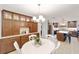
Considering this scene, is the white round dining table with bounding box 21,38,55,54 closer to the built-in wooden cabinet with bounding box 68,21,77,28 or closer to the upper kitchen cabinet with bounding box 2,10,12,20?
the built-in wooden cabinet with bounding box 68,21,77,28

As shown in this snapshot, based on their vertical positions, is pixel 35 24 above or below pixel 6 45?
above

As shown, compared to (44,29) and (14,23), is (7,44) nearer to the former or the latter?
(14,23)

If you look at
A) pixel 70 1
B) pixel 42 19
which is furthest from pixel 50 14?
pixel 70 1

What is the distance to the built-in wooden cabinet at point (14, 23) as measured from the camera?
146 inches

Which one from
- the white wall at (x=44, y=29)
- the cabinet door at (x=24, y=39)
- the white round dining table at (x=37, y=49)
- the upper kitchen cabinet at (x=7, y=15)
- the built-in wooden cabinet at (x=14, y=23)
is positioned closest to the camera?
the white round dining table at (x=37, y=49)

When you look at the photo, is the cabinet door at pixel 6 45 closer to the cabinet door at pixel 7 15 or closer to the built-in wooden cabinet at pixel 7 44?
the built-in wooden cabinet at pixel 7 44

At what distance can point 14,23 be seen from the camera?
4121 mm

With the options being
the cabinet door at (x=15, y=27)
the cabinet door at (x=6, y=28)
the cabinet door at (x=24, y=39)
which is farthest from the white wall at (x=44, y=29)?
the cabinet door at (x=6, y=28)

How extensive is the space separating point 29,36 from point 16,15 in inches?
33.6

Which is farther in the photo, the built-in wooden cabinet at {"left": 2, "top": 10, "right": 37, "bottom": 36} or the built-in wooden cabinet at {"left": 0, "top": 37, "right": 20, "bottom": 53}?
the built-in wooden cabinet at {"left": 2, "top": 10, "right": 37, "bottom": 36}

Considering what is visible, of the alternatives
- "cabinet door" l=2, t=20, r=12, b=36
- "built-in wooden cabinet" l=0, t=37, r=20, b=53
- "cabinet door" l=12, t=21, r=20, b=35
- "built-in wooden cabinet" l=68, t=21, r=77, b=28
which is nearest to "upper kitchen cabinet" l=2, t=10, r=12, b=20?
"cabinet door" l=2, t=20, r=12, b=36

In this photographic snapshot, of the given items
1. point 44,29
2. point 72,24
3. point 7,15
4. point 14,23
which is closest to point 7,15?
point 7,15

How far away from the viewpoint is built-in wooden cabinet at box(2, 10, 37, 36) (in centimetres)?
370

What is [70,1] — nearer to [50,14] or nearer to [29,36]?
[50,14]
